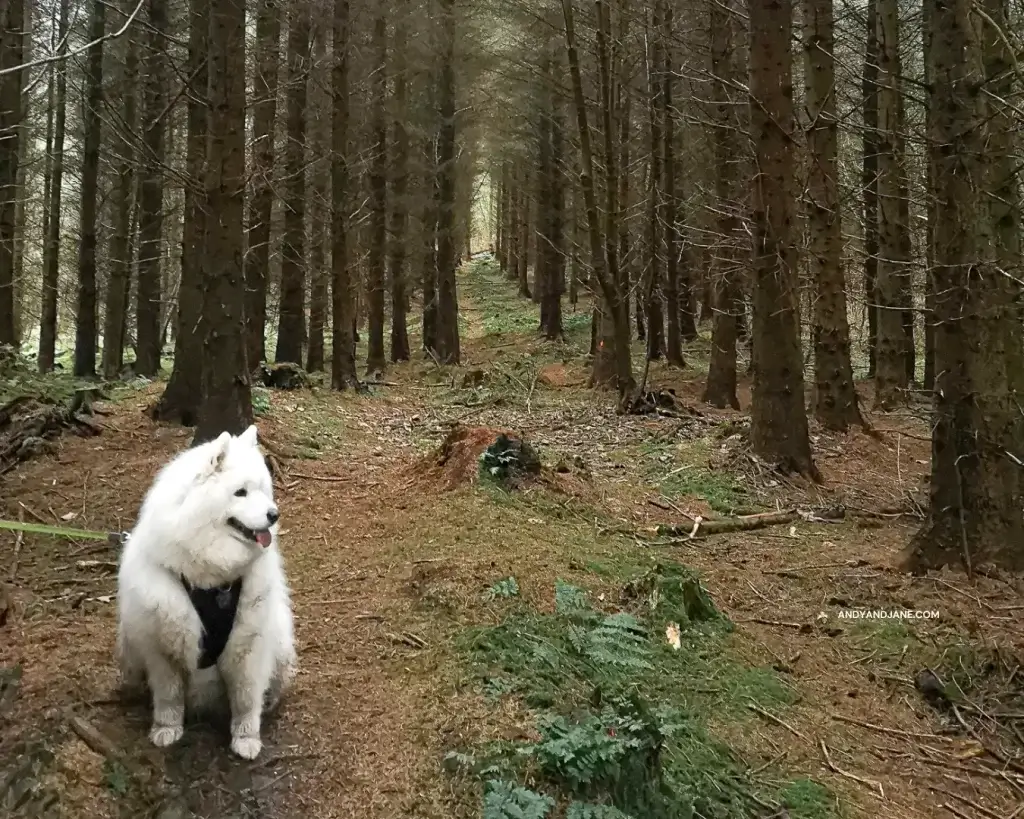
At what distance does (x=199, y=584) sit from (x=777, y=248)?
8.17m

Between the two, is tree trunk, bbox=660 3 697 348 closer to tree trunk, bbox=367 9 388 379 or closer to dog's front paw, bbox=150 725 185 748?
tree trunk, bbox=367 9 388 379

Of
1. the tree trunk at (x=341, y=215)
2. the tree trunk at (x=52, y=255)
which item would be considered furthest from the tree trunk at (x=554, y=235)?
the tree trunk at (x=52, y=255)

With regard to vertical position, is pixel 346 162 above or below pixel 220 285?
above

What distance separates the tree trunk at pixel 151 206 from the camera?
43.5 feet

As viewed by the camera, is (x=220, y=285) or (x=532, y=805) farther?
(x=220, y=285)

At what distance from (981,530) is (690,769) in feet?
12.5

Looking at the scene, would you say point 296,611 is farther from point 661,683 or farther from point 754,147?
point 754,147

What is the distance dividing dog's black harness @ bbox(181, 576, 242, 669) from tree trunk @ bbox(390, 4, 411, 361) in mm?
18036

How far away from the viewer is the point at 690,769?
4.28 m

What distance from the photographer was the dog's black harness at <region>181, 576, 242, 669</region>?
345 centimetres

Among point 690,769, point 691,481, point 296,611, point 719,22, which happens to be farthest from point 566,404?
point 690,769

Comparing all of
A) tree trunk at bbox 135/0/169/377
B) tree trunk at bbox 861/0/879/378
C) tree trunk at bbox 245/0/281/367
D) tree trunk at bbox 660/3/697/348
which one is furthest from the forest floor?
tree trunk at bbox 660/3/697/348

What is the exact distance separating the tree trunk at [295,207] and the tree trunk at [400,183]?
3.80 metres

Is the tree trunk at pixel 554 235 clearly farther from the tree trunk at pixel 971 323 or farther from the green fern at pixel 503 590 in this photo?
the green fern at pixel 503 590
